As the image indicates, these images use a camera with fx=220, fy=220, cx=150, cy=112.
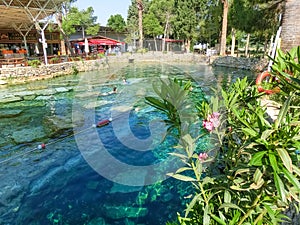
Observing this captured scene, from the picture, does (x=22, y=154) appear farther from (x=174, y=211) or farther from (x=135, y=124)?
(x=174, y=211)

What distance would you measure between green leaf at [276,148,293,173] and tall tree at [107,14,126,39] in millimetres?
42227

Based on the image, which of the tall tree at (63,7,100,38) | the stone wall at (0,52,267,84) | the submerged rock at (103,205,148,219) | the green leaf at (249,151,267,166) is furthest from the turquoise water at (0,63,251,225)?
the tall tree at (63,7,100,38)

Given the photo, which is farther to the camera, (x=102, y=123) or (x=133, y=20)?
(x=133, y=20)

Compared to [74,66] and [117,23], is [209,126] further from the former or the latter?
[117,23]

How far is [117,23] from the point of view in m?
41.9

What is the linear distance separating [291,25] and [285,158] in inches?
233

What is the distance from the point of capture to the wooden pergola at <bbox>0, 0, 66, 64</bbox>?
15416 mm

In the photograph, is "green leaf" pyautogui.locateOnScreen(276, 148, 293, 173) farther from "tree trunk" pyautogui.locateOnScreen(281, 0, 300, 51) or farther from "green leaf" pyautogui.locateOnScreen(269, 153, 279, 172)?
"tree trunk" pyautogui.locateOnScreen(281, 0, 300, 51)

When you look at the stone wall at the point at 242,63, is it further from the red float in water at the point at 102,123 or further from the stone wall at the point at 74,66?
the red float in water at the point at 102,123

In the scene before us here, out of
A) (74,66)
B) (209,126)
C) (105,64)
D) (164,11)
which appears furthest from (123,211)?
(164,11)

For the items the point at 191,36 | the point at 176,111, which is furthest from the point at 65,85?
the point at 191,36

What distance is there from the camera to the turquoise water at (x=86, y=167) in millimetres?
4117

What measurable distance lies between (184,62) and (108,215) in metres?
25.3

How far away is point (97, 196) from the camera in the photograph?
4.57 meters
